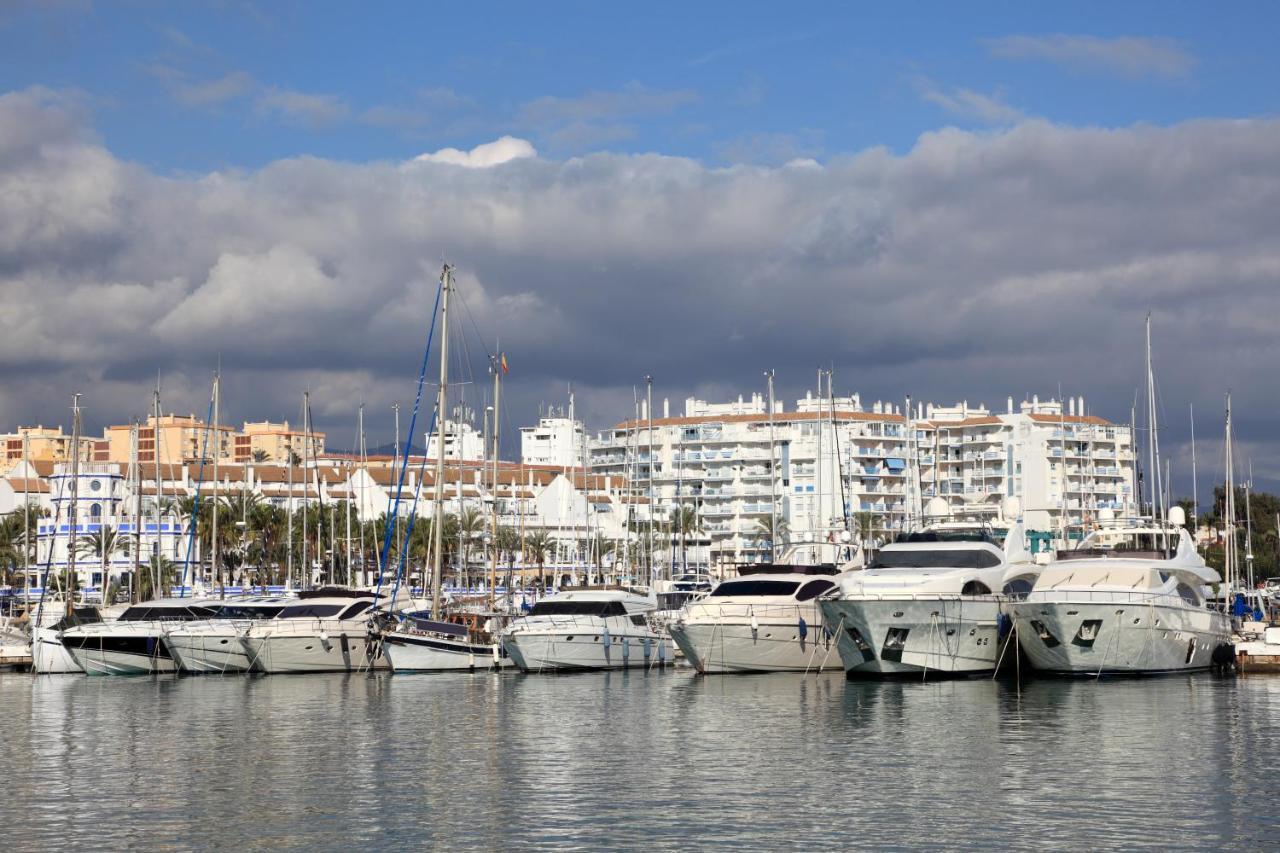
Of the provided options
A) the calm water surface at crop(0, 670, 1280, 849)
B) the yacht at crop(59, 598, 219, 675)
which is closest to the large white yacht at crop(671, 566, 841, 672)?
the calm water surface at crop(0, 670, 1280, 849)

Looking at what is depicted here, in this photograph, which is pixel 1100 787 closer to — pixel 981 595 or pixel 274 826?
pixel 274 826

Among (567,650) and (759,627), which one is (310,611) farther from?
(759,627)

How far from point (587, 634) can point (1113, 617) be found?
19171 mm

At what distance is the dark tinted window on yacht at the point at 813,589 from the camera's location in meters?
55.9

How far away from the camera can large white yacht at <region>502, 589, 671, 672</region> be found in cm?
5928

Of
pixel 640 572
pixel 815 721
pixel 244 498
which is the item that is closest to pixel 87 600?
pixel 244 498

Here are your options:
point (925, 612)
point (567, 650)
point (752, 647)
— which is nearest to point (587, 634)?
point (567, 650)

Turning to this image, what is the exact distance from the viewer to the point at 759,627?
55.9 m

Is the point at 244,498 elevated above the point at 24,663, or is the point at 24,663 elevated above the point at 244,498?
the point at 244,498

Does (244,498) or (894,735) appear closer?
(894,735)

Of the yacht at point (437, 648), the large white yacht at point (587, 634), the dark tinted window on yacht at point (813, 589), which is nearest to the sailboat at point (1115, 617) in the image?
the dark tinted window on yacht at point (813, 589)

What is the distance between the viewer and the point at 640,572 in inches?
4754

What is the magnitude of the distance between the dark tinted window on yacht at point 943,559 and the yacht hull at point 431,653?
16.5 m

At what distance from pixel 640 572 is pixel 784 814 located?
308ft
